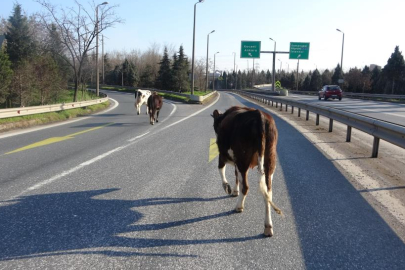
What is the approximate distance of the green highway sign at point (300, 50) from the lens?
39847 millimetres

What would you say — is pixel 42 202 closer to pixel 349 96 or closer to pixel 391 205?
pixel 391 205

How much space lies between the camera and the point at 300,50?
40062 millimetres

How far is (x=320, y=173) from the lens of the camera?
6473mm

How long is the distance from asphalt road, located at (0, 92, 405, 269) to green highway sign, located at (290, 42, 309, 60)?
3517 cm

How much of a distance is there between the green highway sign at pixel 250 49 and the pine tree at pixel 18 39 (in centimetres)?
2402

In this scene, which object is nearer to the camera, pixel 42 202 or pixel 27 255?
pixel 27 255

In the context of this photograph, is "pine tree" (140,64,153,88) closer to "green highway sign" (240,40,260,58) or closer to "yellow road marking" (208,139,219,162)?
"green highway sign" (240,40,260,58)

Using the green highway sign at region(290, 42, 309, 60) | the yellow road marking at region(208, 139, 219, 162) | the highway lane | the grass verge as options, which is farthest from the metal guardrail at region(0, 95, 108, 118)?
the green highway sign at region(290, 42, 309, 60)

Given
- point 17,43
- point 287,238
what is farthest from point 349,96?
point 287,238

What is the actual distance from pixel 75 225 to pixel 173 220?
113 centimetres

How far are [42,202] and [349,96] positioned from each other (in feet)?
169

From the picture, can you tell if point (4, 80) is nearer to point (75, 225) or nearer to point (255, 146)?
point (75, 225)

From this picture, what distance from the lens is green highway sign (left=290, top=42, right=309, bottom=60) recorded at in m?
39.8

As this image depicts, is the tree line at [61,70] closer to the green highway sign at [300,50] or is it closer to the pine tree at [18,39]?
the pine tree at [18,39]
